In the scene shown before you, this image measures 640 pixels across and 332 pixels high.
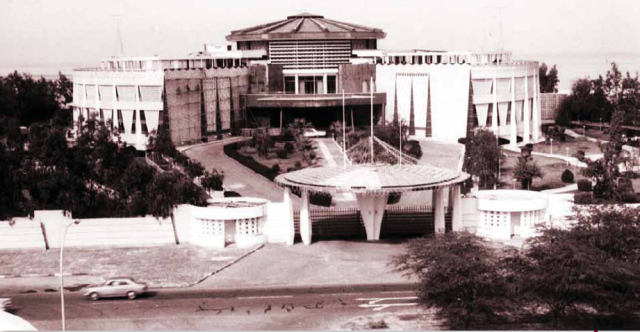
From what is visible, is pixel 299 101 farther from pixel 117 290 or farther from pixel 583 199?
pixel 117 290

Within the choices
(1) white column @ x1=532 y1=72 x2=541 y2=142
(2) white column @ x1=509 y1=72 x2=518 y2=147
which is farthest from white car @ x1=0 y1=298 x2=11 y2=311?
(1) white column @ x1=532 y1=72 x2=541 y2=142

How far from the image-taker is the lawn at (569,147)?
86812mm

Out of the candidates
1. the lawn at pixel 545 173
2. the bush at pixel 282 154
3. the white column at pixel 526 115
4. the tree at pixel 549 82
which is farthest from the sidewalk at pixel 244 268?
the tree at pixel 549 82

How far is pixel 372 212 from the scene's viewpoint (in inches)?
2173

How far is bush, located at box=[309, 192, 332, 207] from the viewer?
210 ft

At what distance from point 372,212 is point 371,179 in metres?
3.03

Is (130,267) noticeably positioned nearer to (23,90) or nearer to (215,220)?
(215,220)

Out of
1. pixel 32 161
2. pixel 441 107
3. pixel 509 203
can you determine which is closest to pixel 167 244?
pixel 32 161

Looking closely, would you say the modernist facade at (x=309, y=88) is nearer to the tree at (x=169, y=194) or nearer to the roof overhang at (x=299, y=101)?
the roof overhang at (x=299, y=101)

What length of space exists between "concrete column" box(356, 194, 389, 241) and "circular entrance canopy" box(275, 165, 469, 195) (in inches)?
64.3

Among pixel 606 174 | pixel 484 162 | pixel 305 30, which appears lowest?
pixel 606 174

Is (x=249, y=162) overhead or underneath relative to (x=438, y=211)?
overhead

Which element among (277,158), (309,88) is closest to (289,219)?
(277,158)

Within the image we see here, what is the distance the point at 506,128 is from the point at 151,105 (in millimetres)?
34710
